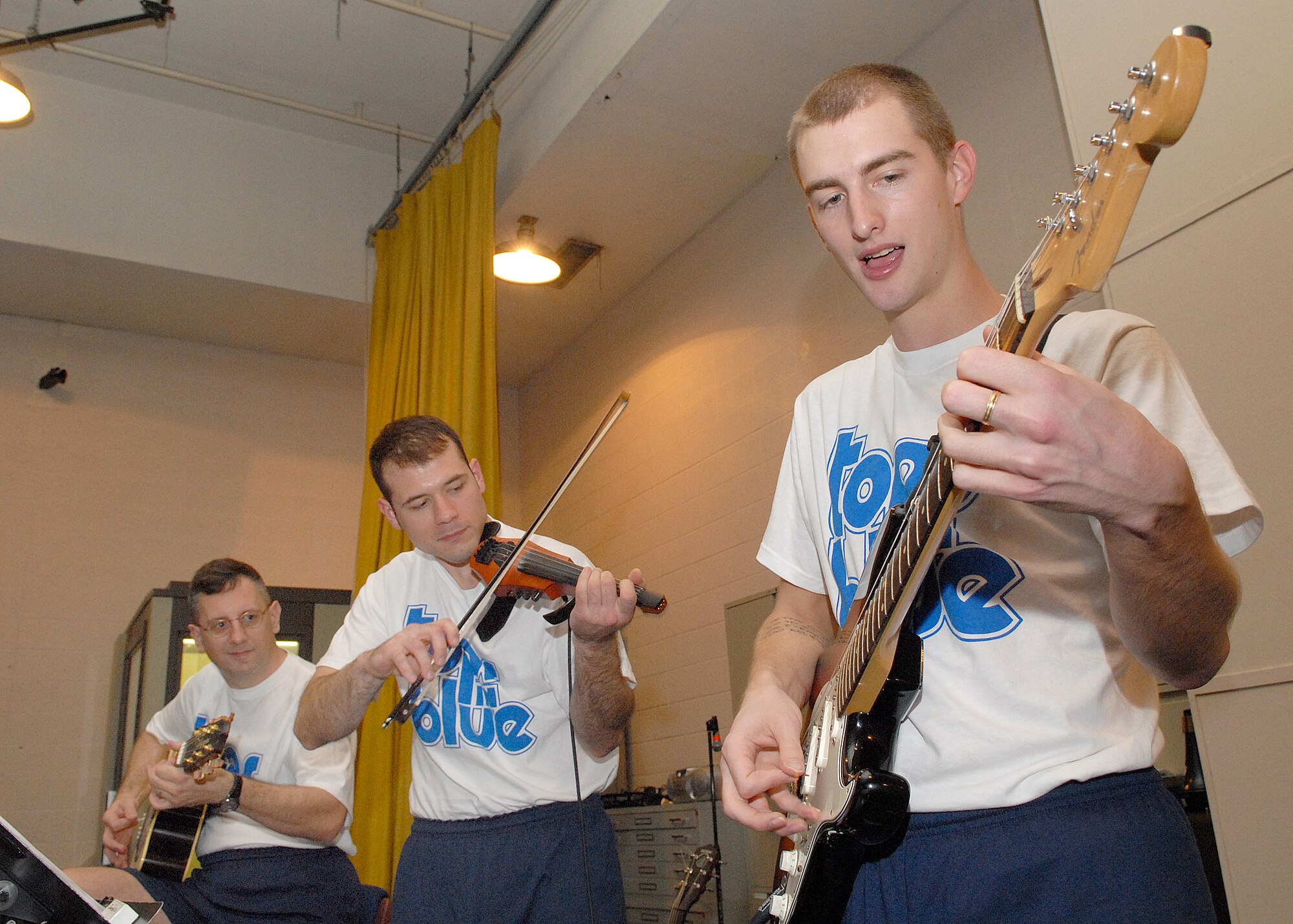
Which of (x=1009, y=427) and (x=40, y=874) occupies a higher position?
(x=1009, y=427)

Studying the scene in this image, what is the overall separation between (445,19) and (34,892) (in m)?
3.77

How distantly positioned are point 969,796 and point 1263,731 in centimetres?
70

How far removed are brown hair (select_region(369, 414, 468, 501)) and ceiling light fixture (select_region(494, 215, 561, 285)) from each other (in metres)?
2.13

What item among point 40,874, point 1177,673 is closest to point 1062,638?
point 1177,673

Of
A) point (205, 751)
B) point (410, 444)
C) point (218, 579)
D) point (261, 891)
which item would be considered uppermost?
point (410, 444)

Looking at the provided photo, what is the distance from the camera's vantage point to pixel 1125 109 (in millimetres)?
710

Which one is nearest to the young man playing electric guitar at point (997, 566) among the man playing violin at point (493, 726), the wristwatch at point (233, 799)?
the man playing violin at point (493, 726)

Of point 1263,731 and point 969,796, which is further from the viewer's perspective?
point 1263,731

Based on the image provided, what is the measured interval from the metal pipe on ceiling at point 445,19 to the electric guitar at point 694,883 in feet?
11.0

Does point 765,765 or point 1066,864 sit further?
point 765,765

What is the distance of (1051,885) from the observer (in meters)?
0.88

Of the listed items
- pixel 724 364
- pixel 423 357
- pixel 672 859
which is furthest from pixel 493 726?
pixel 724 364

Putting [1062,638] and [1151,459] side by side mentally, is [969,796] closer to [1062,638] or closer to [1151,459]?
[1062,638]

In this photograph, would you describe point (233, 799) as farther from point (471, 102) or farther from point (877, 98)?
point (471, 102)
